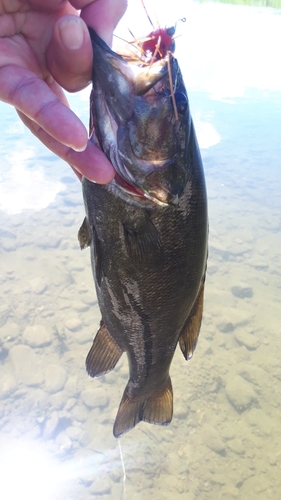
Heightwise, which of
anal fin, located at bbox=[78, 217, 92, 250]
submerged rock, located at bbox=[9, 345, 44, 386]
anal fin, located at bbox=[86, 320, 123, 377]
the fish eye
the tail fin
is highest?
the fish eye

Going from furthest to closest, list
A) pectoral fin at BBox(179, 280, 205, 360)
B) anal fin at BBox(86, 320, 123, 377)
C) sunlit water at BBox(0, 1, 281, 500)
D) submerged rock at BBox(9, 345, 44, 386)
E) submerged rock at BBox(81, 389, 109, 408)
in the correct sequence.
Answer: submerged rock at BBox(9, 345, 44, 386) → submerged rock at BBox(81, 389, 109, 408) → sunlit water at BBox(0, 1, 281, 500) → anal fin at BBox(86, 320, 123, 377) → pectoral fin at BBox(179, 280, 205, 360)

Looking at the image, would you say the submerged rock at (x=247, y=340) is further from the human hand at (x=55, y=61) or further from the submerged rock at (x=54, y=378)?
the human hand at (x=55, y=61)

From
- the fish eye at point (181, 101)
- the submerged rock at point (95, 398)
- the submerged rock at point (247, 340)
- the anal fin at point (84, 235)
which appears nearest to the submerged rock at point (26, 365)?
the submerged rock at point (95, 398)

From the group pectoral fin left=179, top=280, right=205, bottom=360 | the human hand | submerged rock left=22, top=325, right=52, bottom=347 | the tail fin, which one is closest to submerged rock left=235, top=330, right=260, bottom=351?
submerged rock left=22, top=325, right=52, bottom=347

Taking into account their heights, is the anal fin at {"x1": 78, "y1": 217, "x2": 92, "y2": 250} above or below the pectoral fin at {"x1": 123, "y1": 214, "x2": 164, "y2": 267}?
below

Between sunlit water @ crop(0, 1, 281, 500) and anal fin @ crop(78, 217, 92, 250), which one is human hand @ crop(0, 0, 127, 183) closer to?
anal fin @ crop(78, 217, 92, 250)

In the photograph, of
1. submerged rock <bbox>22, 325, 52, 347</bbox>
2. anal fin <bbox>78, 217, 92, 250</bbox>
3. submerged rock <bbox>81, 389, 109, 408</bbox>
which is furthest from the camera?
submerged rock <bbox>22, 325, 52, 347</bbox>

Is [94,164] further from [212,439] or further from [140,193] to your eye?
[212,439]
